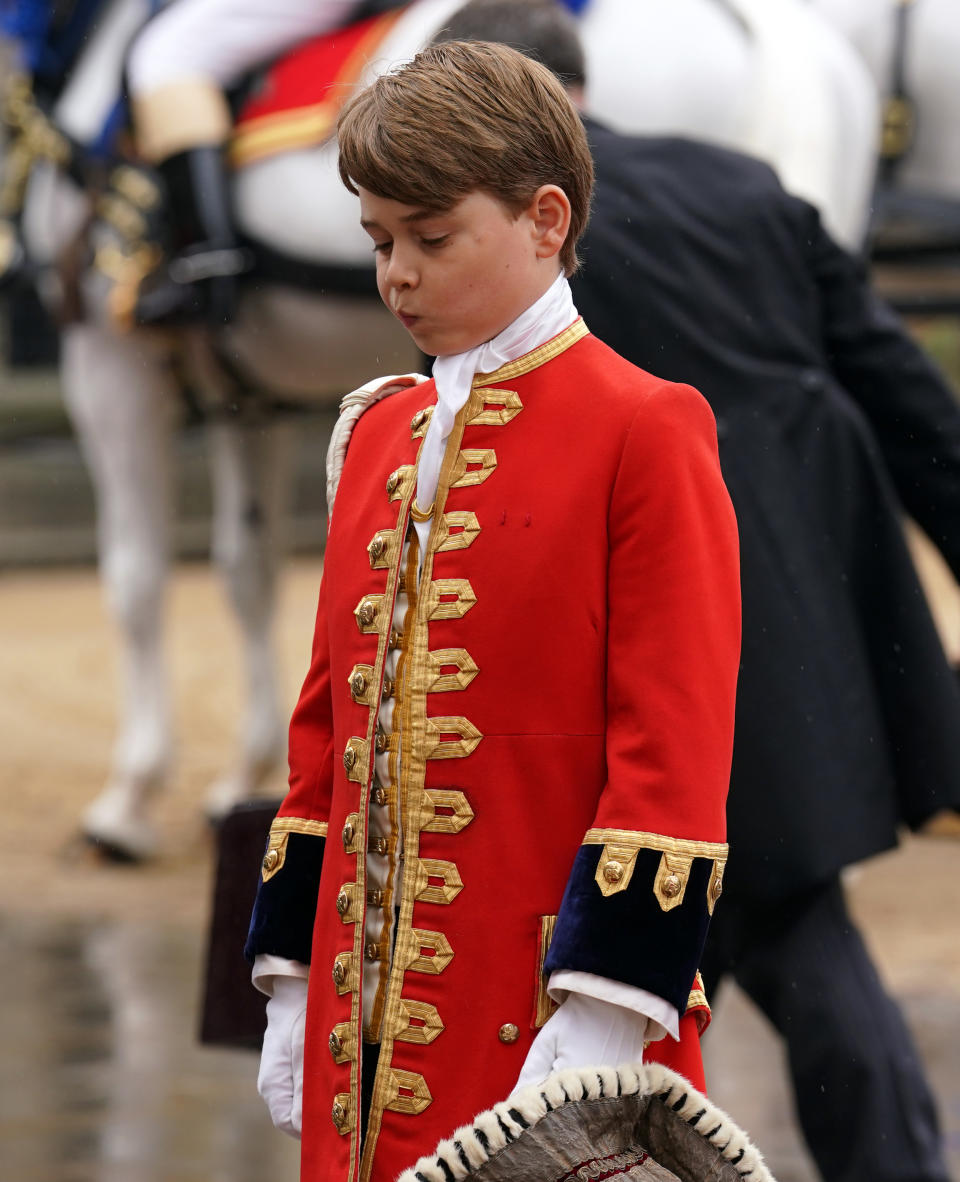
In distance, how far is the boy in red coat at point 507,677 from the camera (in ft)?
5.10

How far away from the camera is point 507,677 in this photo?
5.31 feet

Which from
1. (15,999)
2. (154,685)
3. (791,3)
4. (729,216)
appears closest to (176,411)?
(154,685)

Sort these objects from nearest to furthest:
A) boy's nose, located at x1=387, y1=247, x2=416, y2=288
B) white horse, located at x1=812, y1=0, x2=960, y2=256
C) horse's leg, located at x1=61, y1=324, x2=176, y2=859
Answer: boy's nose, located at x1=387, y1=247, x2=416, y2=288 < white horse, located at x1=812, y1=0, x2=960, y2=256 < horse's leg, located at x1=61, y1=324, x2=176, y2=859

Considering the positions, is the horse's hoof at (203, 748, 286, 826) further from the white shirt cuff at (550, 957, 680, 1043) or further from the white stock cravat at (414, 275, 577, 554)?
the white shirt cuff at (550, 957, 680, 1043)

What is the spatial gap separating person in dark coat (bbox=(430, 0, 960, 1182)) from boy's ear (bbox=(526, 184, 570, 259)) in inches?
26.3

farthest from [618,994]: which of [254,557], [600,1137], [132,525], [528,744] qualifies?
[254,557]

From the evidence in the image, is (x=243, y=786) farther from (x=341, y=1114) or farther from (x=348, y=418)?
(x=341, y=1114)

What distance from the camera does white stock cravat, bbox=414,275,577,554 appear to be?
5.48ft

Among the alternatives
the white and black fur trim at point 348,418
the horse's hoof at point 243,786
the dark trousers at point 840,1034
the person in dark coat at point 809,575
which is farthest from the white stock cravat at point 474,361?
the horse's hoof at point 243,786

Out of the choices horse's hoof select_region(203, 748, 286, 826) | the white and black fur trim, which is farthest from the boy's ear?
horse's hoof select_region(203, 748, 286, 826)

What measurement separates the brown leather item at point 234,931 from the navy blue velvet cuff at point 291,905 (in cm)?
47

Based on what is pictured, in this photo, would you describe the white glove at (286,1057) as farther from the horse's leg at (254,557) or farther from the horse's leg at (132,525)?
the horse's leg at (254,557)

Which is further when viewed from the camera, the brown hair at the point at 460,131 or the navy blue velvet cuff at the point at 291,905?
the navy blue velvet cuff at the point at 291,905

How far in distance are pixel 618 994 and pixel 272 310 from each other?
11.6 feet
